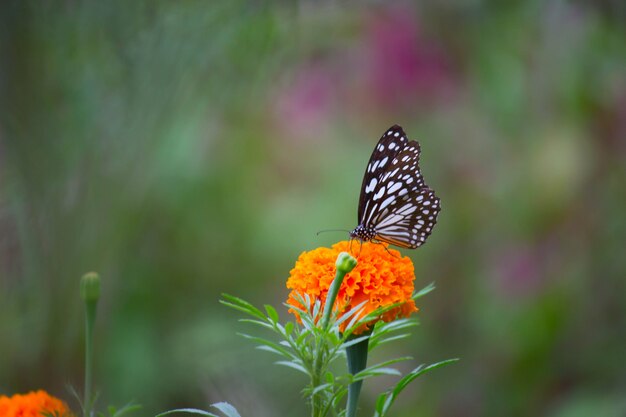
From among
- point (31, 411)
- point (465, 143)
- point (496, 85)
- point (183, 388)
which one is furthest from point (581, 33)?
point (31, 411)

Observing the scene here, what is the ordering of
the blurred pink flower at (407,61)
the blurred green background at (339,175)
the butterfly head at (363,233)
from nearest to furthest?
the butterfly head at (363,233) → the blurred green background at (339,175) → the blurred pink flower at (407,61)

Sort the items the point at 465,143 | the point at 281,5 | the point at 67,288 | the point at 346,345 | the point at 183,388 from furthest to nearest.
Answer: the point at 465,143
the point at 281,5
the point at 183,388
the point at 67,288
the point at 346,345

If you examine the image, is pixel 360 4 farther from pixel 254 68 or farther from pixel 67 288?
pixel 67 288

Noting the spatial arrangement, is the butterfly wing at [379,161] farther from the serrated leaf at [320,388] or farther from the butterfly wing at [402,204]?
the serrated leaf at [320,388]

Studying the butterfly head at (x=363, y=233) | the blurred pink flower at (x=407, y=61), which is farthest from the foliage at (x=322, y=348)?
the blurred pink flower at (x=407, y=61)

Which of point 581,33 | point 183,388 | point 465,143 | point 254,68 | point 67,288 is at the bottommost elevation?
point 183,388

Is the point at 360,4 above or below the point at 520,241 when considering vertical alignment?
above

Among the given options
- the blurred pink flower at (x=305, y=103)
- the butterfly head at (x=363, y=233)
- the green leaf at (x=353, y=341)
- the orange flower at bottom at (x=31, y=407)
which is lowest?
the orange flower at bottom at (x=31, y=407)

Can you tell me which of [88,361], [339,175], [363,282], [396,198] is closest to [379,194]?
[396,198]
